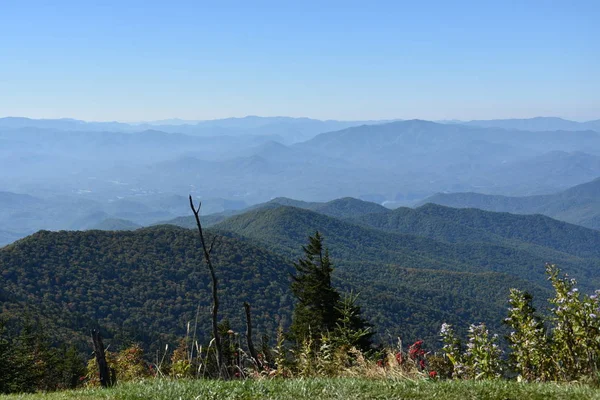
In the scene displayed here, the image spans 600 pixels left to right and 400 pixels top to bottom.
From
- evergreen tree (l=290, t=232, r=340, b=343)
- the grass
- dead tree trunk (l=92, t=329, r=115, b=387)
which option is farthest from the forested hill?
the grass

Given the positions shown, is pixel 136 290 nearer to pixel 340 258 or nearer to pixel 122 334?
pixel 122 334

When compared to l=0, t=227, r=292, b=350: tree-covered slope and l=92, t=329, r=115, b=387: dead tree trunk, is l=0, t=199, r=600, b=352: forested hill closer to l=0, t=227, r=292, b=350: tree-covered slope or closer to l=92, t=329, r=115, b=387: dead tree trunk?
l=0, t=227, r=292, b=350: tree-covered slope

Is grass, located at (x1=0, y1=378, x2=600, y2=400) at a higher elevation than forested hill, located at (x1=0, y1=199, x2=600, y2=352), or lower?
higher

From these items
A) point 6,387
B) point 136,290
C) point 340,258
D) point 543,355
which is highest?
point 543,355

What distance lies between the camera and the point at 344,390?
602 centimetres

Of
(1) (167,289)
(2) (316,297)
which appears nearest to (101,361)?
(2) (316,297)

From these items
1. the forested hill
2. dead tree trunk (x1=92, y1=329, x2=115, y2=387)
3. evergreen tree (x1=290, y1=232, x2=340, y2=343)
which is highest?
dead tree trunk (x1=92, y1=329, x2=115, y2=387)

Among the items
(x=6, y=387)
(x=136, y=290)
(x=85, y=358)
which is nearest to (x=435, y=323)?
(x=136, y=290)

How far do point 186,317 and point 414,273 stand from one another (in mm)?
85740

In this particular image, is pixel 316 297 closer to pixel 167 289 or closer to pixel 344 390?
pixel 344 390

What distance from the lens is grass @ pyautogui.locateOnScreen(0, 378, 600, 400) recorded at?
5.76 metres

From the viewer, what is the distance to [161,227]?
386 feet

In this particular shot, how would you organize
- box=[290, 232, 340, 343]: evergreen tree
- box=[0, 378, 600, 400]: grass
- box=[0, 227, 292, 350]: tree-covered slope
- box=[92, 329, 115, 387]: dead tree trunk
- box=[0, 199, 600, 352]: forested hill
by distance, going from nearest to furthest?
box=[0, 378, 600, 400]: grass < box=[92, 329, 115, 387]: dead tree trunk < box=[290, 232, 340, 343]: evergreen tree < box=[0, 227, 292, 350]: tree-covered slope < box=[0, 199, 600, 352]: forested hill

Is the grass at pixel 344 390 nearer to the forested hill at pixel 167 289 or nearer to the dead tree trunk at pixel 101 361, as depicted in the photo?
the dead tree trunk at pixel 101 361
